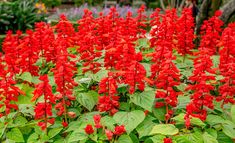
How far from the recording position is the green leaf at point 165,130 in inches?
103

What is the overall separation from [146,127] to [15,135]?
88cm

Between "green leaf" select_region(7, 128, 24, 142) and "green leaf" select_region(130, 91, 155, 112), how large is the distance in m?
0.79

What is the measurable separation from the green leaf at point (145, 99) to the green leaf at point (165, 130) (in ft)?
0.55

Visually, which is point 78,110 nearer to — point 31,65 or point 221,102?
point 31,65

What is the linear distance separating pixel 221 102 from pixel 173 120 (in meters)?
0.48

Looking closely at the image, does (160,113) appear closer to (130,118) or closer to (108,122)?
(130,118)

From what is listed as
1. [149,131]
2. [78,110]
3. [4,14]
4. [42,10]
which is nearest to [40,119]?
[78,110]

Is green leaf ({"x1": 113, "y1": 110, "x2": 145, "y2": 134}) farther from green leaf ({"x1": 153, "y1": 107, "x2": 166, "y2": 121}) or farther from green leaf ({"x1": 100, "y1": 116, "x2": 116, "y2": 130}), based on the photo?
green leaf ({"x1": 153, "y1": 107, "x2": 166, "y2": 121})

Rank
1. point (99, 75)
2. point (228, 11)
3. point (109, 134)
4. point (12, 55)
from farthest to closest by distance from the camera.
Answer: point (228, 11) → point (12, 55) → point (99, 75) → point (109, 134)

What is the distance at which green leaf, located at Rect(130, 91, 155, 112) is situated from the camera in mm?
2801

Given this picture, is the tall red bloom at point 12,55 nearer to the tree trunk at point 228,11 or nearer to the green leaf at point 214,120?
the green leaf at point 214,120

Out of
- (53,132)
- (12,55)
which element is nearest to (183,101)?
(53,132)

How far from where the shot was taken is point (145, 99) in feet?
9.36

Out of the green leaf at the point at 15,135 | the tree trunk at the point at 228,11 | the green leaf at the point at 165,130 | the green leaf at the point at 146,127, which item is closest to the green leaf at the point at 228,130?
the green leaf at the point at 165,130
